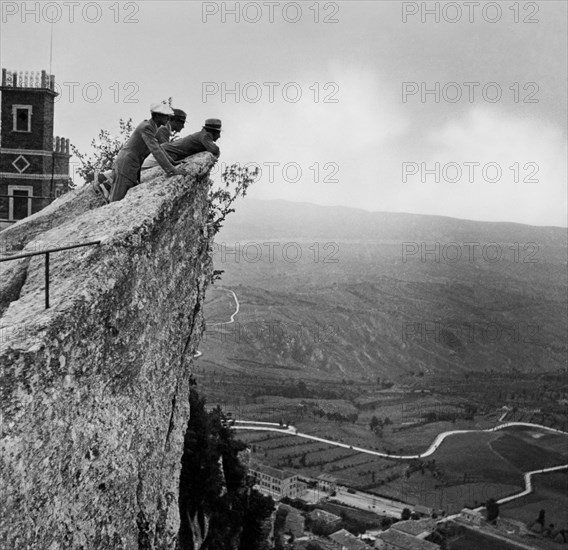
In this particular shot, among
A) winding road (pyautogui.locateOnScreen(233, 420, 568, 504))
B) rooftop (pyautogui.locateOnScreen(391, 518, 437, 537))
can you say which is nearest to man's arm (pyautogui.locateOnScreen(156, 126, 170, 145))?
rooftop (pyautogui.locateOnScreen(391, 518, 437, 537))

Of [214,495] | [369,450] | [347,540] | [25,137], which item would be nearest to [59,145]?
[25,137]

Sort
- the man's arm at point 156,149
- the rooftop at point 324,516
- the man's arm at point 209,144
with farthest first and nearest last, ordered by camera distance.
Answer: the rooftop at point 324,516
the man's arm at point 209,144
the man's arm at point 156,149

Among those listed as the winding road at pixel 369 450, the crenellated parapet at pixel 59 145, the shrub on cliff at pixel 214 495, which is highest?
the crenellated parapet at pixel 59 145

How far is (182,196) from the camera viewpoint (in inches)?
506

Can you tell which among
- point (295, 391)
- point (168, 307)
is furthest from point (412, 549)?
point (295, 391)

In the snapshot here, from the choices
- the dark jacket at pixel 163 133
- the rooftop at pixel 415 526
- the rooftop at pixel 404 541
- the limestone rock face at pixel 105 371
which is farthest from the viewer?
the rooftop at pixel 415 526

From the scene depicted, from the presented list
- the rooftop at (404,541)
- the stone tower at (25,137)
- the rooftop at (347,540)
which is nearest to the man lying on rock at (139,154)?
the stone tower at (25,137)

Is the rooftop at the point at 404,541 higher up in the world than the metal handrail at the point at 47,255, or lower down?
lower down

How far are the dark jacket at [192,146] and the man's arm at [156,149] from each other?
4.53ft

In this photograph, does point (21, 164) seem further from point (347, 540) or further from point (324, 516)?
point (324, 516)

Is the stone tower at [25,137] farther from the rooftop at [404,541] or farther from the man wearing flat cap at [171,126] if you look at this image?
the rooftop at [404,541]

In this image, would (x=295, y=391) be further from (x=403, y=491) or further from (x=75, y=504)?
(x=75, y=504)

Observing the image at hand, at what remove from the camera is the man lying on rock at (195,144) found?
14359 millimetres

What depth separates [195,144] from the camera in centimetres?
1453
